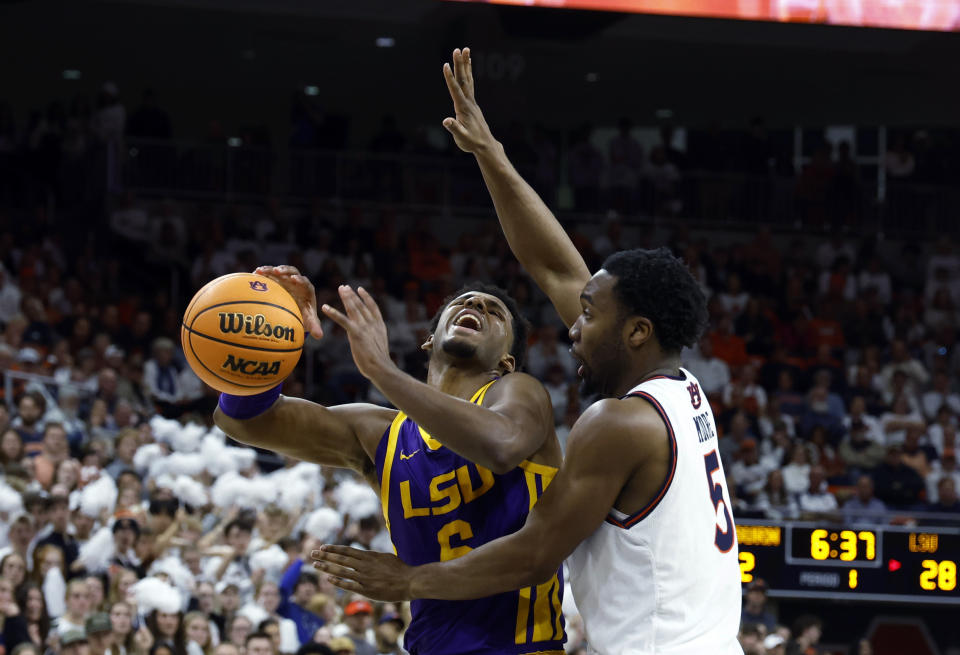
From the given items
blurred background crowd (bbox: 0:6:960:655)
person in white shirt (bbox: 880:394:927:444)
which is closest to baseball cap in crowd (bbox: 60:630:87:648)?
blurred background crowd (bbox: 0:6:960:655)

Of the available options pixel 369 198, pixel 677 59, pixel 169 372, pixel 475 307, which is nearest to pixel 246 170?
pixel 369 198

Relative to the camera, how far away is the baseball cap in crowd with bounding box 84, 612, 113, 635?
25.9ft

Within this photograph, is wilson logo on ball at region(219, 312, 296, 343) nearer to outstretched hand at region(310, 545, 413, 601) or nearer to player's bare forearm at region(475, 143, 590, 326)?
outstretched hand at region(310, 545, 413, 601)

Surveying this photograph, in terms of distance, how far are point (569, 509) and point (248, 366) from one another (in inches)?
43.3

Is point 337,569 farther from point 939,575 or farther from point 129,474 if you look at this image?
point 939,575

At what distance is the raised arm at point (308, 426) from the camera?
4207mm

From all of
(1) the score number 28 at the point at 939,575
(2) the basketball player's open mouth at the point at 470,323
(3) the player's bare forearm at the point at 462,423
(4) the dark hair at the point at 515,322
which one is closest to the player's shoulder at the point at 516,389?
(3) the player's bare forearm at the point at 462,423

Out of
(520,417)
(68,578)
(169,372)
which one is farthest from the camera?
(169,372)

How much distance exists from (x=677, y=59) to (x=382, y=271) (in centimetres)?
719

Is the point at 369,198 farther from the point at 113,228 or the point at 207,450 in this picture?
the point at 207,450

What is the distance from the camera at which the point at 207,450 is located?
34.0 ft

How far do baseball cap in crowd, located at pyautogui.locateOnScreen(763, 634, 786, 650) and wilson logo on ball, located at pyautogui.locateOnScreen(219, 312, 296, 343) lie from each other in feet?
21.2

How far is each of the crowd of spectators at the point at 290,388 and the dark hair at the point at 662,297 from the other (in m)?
4.76

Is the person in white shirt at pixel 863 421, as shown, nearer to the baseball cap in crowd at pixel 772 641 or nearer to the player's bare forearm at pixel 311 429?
the baseball cap in crowd at pixel 772 641
